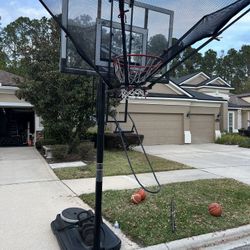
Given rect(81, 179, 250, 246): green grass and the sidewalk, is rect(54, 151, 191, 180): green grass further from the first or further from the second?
rect(81, 179, 250, 246): green grass

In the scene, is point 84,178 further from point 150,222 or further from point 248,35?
point 248,35

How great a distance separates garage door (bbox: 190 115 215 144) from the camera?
67.1 ft

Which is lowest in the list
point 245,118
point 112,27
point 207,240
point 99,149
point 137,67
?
point 207,240

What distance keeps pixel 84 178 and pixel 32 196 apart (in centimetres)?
208

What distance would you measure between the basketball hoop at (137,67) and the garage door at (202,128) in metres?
16.6

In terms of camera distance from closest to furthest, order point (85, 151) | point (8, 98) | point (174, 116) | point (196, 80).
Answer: point (85, 151) → point (8, 98) → point (174, 116) → point (196, 80)

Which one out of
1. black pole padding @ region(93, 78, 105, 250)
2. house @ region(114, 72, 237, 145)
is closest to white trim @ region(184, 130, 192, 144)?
house @ region(114, 72, 237, 145)

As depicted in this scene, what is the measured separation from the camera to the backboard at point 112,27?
401 cm

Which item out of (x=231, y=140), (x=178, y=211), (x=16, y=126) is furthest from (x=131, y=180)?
(x=231, y=140)

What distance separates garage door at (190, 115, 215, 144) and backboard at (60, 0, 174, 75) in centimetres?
1637

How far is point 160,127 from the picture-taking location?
63.3 ft

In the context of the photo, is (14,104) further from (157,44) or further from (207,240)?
(207,240)

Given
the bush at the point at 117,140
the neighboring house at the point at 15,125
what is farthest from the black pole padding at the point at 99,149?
the neighboring house at the point at 15,125

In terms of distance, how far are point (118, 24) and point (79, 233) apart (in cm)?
288
